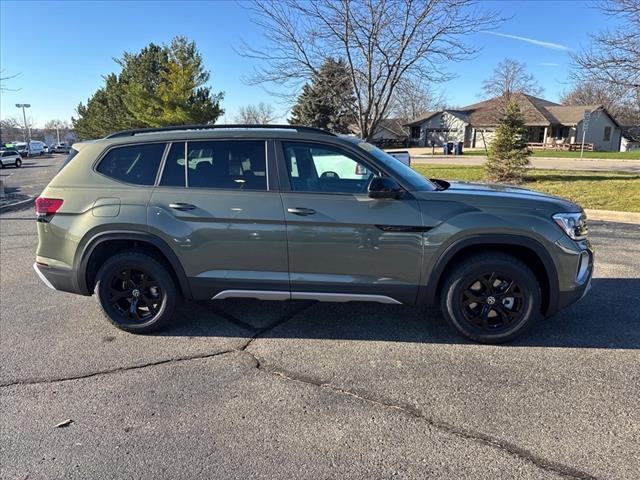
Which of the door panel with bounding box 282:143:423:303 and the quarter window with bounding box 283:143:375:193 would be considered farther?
the quarter window with bounding box 283:143:375:193

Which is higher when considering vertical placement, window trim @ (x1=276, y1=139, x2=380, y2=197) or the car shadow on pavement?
window trim @ (x1=276, y1=139, x2=380, y2=197)

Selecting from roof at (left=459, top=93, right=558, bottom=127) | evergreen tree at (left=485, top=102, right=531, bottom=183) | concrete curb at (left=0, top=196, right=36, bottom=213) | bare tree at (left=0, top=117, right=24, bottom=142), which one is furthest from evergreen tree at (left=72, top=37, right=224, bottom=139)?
bare tree at (left=0, top=117, right=24, bottom=142)

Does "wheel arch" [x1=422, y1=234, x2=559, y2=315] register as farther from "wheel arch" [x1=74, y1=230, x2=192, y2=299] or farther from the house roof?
the house roof

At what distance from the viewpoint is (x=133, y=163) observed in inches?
161

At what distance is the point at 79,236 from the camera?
3992 millimetres

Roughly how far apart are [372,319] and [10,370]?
306 centimetres

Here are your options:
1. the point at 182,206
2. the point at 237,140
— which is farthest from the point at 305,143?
the point at 182,206

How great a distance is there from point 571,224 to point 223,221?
2866 millimetres

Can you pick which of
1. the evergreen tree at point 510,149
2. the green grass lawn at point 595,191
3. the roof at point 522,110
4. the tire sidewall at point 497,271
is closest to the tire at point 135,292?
the tire sidewall at point 497,271

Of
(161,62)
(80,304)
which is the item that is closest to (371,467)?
(80,304)

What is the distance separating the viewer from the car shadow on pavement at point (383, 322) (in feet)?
13.0

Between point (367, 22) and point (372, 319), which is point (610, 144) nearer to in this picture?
point (367, 22)

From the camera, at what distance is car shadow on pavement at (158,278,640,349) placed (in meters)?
3.96

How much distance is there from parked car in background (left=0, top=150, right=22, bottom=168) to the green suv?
4475cm
